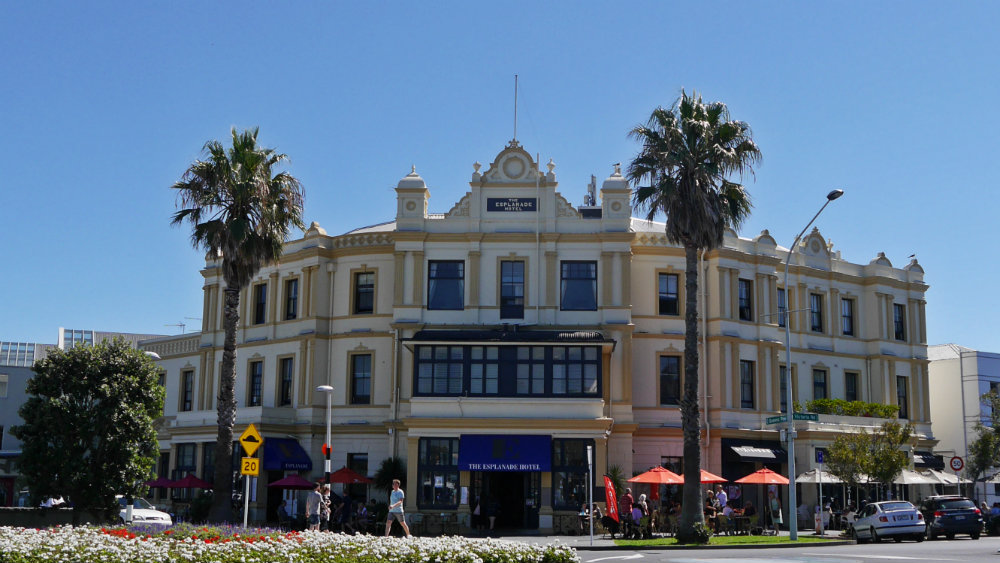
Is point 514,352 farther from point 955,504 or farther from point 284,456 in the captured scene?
point 955,504

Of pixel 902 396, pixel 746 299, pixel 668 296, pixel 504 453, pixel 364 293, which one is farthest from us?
pixel 902 396

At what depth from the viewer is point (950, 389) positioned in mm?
57062

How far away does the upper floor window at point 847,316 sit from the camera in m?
49.2

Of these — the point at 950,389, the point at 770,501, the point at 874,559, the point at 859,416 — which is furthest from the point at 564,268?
the point at 950,389

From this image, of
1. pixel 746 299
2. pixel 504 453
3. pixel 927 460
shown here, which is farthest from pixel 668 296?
pixel 927 460

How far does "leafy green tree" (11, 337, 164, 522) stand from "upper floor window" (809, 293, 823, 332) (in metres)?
29.5

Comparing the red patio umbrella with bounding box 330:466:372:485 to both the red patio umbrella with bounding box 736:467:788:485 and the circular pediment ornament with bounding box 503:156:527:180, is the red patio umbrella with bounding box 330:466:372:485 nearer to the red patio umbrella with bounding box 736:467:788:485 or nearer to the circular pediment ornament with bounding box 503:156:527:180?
the circular pediment ornament with bounding box 503:156:527:180

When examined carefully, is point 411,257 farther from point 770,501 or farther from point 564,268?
point 770,501

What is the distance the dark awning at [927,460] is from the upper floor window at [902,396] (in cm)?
204

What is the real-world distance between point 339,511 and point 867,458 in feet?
62.4

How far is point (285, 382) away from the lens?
4578cm

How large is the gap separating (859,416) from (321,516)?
2616 centimetres

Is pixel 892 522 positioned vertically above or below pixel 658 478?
below

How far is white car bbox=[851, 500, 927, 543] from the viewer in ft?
109
